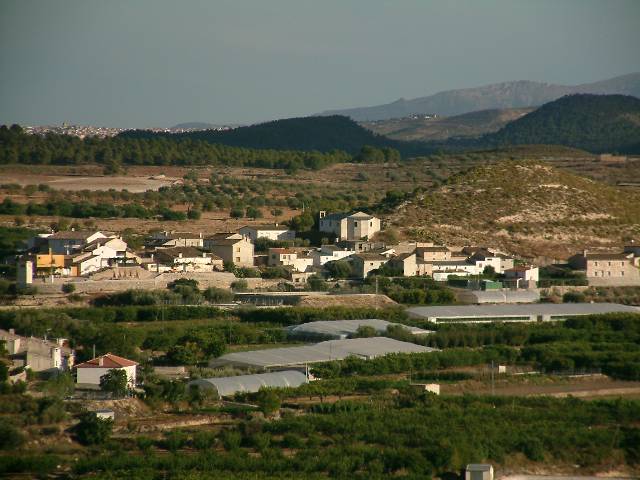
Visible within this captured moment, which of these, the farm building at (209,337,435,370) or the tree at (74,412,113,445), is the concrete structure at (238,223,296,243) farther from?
the tree at (74,412,113,445)

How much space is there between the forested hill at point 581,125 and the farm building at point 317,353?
100458mm

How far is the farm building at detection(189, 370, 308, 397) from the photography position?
34.1m

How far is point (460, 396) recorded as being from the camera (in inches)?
1348

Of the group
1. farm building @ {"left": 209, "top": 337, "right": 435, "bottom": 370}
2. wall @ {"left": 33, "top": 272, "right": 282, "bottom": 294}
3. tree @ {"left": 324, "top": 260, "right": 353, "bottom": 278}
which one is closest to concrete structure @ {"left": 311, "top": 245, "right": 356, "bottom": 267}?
tree @ {"left": 324, "top": 260, "right": 353, "bottom": 278}

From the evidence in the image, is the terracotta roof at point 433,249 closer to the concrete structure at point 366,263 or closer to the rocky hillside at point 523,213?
the concrete structure at point 366,263

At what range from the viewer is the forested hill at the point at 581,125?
487ft

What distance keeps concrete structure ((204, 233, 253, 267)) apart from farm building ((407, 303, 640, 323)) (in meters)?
9.53

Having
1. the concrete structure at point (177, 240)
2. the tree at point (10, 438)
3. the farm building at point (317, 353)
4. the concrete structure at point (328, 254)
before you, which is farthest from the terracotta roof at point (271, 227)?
the tree at point (10, 438)

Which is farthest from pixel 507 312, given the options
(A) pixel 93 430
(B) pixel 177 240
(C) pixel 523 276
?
(A) pixel 93 430

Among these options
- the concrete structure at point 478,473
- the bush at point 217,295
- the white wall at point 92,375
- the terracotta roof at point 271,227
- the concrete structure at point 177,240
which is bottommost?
the concrete structure at point 478,473

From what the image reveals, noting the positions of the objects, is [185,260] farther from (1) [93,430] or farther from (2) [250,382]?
(1) [93,430]

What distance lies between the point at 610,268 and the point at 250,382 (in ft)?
79.5

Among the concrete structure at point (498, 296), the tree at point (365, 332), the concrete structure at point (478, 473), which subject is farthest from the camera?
the concrete structure at point (498, 296)

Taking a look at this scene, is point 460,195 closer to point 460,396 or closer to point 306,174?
point 306,174
